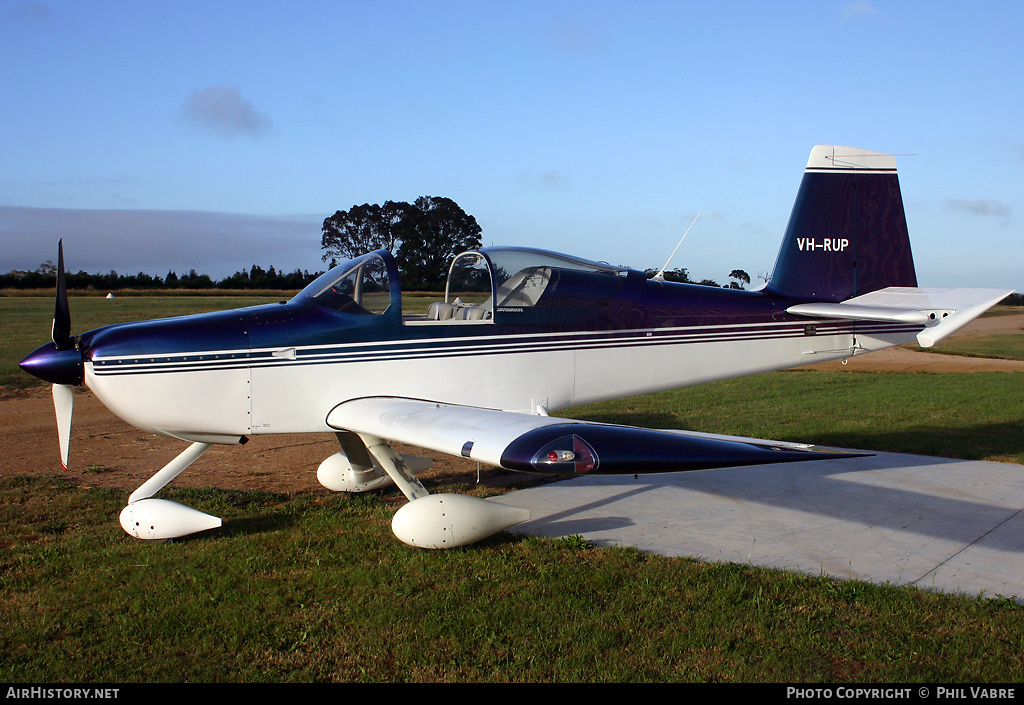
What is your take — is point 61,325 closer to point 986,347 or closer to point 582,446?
point 582,446

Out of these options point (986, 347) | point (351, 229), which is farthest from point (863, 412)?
point (351, 229)

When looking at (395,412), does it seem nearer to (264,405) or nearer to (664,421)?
(264,405)

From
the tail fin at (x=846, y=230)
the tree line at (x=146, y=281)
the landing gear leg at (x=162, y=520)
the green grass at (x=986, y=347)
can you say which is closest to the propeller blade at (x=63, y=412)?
the landing gear leg at (x=162, y=520)

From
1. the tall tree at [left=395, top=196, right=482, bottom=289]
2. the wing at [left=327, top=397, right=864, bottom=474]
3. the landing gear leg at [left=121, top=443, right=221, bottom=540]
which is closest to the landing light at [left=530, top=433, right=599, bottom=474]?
the wing at [left=327, top=397, right=864, bottom=474]

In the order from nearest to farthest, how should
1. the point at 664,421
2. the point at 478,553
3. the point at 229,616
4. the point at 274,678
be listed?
the point at 274,678 < the point at 229,616 < the point at 478,553 < the point at 664,421

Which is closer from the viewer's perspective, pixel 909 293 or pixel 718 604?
pixel 718 604

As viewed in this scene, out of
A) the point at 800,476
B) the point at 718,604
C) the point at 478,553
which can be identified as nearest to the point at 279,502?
the point at 478,553

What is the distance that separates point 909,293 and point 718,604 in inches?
171

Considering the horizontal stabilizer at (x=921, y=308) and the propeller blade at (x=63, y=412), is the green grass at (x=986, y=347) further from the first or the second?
the propeller blade at (x=63, y=412)

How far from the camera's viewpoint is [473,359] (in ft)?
18.9

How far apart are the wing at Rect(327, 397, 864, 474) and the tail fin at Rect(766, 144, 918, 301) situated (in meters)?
3.54

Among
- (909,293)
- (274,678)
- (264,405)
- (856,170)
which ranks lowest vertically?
(274,678)

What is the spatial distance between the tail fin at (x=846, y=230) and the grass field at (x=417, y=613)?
12.0 feet

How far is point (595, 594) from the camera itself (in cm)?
438
